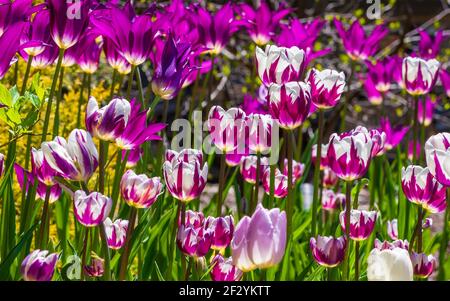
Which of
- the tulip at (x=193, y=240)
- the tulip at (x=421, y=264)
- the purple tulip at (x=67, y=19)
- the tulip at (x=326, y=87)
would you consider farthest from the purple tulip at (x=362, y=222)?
the purple tulip at (x=67, y=19)

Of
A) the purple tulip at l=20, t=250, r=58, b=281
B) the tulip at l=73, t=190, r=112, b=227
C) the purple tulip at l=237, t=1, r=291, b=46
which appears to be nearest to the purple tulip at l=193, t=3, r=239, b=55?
the purple tulip at l=237, t=1, r=291, b=46

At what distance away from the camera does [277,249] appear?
1.19 metres

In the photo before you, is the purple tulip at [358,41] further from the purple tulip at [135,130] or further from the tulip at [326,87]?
the purple tulip at [135,130]

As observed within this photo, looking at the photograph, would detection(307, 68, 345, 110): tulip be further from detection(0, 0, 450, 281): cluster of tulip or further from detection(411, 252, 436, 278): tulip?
detection(411, 252, 436, 278): tulip

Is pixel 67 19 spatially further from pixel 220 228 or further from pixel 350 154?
pixel 350 154

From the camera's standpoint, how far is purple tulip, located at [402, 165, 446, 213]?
166cm

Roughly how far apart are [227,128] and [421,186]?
1.38 feet

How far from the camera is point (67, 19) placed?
1.73 meters

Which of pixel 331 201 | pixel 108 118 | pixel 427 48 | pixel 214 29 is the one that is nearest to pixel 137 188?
pixel 108 118

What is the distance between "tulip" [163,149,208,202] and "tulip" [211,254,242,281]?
0.13 meters

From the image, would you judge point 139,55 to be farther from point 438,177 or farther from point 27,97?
point 438,177

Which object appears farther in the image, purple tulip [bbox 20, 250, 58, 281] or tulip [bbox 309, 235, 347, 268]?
tulip [bbox 309, 235, 347, 268]

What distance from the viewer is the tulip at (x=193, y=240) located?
4.91 ft
